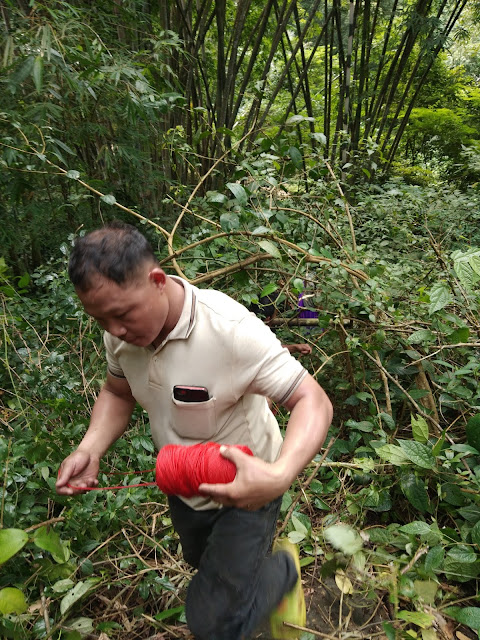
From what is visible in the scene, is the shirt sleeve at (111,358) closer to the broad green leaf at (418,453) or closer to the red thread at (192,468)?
the red thread at (192,468)

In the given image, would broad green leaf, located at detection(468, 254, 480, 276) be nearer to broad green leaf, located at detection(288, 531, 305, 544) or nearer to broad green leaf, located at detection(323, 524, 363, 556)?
broad green leaf, located at detection(323, 524, 363, 556)

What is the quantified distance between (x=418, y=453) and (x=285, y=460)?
90 centimetres

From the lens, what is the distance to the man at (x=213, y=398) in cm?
100

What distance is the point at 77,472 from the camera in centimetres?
132

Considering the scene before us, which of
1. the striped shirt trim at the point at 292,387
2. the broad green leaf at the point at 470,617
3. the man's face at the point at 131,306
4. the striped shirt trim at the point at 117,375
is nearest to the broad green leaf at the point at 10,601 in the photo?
the striped shirt trim at the point at 117,375

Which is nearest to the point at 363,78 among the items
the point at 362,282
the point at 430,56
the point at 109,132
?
the point at 430,56

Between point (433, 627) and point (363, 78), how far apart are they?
5.58 metres

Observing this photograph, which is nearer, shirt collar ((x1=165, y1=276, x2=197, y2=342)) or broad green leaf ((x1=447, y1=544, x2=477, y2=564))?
shirt collar ((x1=165, y1=276, x2=197, y2=342))

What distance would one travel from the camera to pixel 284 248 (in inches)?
84.9

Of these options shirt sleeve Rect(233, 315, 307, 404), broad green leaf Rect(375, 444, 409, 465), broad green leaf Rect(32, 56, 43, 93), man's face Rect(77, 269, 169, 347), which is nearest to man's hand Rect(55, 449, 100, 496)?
man's face Rect(77, 269, 169, 347)

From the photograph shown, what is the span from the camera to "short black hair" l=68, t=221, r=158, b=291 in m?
0.99

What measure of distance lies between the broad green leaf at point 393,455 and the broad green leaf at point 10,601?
1.23 meters

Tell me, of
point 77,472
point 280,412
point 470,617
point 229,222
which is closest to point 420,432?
point 470,617

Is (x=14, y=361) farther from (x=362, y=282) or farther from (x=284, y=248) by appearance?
(x=362, y=282)
